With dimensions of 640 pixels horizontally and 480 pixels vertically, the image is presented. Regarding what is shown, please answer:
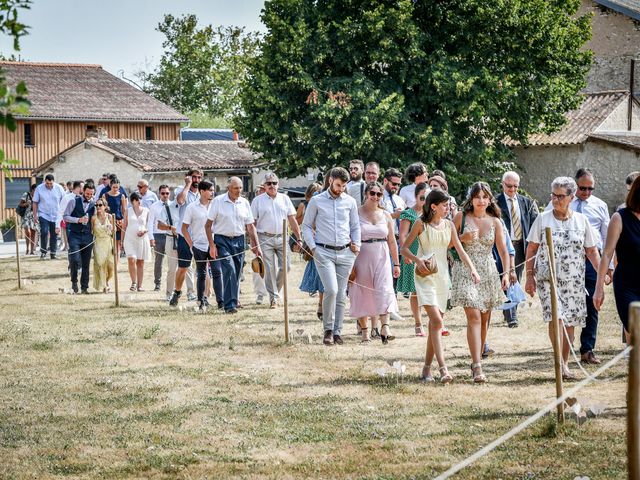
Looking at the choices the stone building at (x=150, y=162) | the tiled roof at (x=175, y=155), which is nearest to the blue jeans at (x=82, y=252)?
the tiled roof at (x=175, y=155)

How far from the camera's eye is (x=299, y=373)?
1205cm

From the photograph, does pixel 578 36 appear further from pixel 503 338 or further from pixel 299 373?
pixel 299 373

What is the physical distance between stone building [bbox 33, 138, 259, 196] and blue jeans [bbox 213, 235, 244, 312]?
29.3 metres

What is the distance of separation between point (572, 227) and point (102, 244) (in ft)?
39.0

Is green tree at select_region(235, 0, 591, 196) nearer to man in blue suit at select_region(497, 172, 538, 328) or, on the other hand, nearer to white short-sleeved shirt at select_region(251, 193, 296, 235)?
white short-sleeved shirt at select_region(251, 193, 296, 235)

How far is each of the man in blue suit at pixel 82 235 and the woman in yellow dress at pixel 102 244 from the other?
0.79 feet

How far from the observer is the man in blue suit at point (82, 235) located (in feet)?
71.0

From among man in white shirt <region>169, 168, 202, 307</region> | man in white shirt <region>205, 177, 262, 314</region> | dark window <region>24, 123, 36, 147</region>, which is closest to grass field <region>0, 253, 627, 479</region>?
man in white shirt <region>205, 177, 262, 314</region>

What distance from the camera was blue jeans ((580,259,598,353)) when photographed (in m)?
12.1

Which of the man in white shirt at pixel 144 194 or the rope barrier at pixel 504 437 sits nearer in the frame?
the rope barrier at pixel 504 437

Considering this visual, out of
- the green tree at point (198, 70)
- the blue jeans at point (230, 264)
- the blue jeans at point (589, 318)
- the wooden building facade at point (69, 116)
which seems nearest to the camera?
the blue jeans at point (589, 318)

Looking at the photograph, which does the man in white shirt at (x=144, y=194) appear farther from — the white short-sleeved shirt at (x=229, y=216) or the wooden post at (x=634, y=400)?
the wooden post at (x=634, y=400)

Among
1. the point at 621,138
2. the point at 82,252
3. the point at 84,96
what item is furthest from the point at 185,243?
the point at 84,96

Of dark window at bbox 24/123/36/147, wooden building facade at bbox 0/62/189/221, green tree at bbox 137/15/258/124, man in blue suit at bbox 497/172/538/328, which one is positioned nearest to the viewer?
man in blue suit at bbox 497/172/538/328
